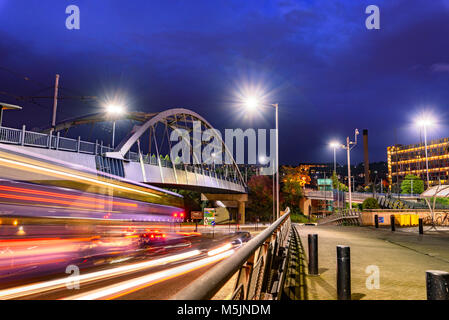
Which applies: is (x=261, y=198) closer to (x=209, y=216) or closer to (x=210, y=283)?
(x=209, y=216)

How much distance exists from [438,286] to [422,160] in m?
169

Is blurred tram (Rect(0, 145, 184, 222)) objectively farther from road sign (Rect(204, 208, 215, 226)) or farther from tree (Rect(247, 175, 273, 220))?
tree (Rect(247, 175, 273, 220))

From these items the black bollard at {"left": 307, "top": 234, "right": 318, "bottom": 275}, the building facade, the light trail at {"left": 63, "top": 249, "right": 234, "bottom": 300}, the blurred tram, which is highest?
the building facade

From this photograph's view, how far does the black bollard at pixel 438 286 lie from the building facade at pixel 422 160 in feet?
457

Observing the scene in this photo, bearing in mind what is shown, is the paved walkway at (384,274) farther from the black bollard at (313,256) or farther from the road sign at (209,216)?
the road sign at (209,216)

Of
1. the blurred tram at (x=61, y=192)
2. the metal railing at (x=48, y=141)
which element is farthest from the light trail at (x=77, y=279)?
the metal railing at (x=48, y=141)

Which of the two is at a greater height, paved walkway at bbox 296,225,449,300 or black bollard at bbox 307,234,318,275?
black bollard at bbox 307,234,318,275

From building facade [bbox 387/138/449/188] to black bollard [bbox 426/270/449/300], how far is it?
139 meters

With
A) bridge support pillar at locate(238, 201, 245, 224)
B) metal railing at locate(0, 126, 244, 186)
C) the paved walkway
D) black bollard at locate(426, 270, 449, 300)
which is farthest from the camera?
bridge support pillar at locate(238, 201, 245, 224)

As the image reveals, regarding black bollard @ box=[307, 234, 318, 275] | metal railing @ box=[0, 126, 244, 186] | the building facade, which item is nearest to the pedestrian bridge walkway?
metal railing @ box=[0, 126, 244, 186]

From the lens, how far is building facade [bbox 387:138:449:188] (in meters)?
138

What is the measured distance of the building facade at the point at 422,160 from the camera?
454 feet

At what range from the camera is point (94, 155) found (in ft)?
100

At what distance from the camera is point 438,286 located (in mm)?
2924
